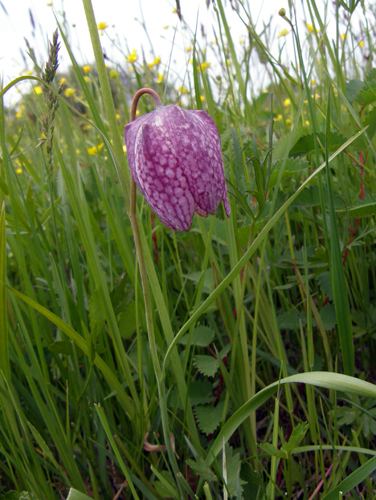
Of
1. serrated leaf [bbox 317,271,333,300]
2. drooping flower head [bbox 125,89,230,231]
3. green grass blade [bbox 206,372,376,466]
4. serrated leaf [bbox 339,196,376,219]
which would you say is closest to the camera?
green grass blade [bbox 206,372,376,466]

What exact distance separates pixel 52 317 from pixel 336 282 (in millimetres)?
458

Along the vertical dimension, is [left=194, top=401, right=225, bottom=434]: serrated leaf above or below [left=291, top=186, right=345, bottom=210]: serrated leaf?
below

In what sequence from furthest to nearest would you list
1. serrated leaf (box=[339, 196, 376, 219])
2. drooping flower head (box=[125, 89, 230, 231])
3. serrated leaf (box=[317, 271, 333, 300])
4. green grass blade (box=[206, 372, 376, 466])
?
serrated leaf (box=[317, 271, 333, 300]) → serrated leaf (box=[339, 196, 376, 219]) → drooping flower head (box=[125, 89, 230, 231]) → green grass blade (box=[206, 372, 376, 466])

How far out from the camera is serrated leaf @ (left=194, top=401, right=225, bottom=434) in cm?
78

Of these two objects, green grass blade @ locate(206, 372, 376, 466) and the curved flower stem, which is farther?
the curved flower stem

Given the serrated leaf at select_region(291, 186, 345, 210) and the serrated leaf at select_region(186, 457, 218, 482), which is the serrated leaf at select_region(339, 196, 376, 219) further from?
the serrated leaf at select_region(186, 457, 218, 482)

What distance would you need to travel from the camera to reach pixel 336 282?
2.09ft

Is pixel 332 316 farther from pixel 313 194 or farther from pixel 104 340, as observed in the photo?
pixel 104 340

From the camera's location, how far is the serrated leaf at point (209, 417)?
2.56 feet

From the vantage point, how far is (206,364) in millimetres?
834

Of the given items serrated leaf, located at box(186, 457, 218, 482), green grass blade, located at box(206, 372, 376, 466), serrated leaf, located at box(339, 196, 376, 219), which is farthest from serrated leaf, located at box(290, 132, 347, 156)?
serrated leaf, located at box(186, 457, 218, 482)

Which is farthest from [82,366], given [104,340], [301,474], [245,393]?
[301,474]

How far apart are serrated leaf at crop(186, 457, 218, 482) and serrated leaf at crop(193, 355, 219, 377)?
0.57ft

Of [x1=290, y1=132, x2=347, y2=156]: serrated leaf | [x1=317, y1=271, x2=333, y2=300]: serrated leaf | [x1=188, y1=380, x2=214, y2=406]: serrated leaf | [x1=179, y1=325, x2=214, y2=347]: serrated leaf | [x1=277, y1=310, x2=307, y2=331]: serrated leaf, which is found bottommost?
[x1=188, y1=380, x2=214, y2=406]: serrated leaf
